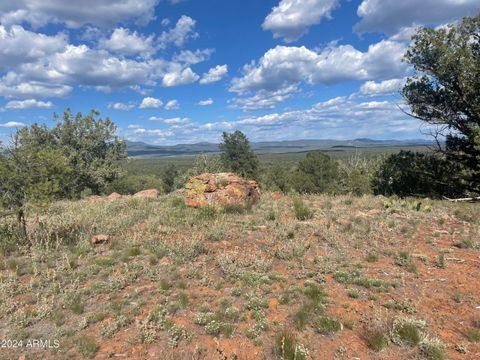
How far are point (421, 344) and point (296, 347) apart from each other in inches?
66.8

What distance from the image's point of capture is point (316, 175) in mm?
43656

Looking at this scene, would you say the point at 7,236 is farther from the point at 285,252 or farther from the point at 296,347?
the point at 296,347

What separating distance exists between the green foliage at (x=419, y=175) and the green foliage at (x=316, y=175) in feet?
56.5

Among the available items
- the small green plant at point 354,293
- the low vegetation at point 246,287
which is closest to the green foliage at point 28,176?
the low vegetation at point 246,287

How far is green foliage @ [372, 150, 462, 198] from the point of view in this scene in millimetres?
20062

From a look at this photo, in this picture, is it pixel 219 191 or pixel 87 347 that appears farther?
pixel 219 191

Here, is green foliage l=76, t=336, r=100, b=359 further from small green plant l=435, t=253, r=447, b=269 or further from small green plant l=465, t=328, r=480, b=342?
small green plant l=435, t=253, r=447, b=269

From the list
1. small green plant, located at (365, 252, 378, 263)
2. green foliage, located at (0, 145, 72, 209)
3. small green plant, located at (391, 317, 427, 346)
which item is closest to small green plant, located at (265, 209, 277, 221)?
small green plant, located at (365, 252, 378, 263)

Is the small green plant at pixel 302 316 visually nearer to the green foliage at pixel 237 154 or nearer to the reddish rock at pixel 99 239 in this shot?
the reddish rock at pixel 99 239

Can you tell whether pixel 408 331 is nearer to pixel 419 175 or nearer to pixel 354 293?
pixel 354 293

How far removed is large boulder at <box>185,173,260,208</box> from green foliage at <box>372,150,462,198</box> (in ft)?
40.9

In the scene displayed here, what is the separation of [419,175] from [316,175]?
22513 mm

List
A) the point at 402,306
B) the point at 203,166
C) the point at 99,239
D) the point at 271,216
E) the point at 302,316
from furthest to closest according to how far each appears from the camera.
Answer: the point at 203,166 → the point at 271,216 → the point at 99,239 → the point at 402,306 → the point at 302,316

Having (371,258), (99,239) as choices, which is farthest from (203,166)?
(371,258)
